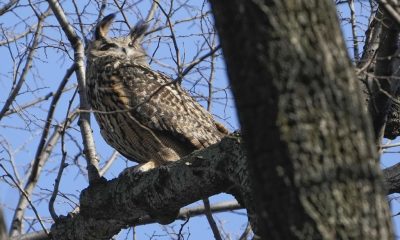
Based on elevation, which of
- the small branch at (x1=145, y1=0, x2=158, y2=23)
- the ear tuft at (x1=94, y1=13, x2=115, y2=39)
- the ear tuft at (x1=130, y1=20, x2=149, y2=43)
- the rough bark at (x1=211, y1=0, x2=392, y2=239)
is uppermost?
the ear tuft at (x1=94, y1=13, x2=115, y2=39)

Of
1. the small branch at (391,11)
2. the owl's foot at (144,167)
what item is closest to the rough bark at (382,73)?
the small branch at (391,11)

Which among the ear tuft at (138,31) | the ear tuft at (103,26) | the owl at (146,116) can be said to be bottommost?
the owl at (146,116)

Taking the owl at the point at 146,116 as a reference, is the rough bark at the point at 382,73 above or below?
below

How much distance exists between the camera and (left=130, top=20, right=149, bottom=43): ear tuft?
621 cm

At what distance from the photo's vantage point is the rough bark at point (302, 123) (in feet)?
7.31

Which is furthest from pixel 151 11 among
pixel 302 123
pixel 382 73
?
pixel 302 123

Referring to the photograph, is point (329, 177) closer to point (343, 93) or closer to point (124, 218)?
point (343, 93)

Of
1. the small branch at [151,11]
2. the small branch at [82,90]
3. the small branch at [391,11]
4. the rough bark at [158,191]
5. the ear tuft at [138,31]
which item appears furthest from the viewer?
the ear tuft at [138,31]

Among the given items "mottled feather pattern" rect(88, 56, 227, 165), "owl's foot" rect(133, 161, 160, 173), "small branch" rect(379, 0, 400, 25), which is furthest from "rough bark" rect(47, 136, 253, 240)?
"small branch" rect(379, 0, 400, 25)

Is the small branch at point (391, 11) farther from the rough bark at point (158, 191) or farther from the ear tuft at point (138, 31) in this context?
the ear tuft at point (138, 31)

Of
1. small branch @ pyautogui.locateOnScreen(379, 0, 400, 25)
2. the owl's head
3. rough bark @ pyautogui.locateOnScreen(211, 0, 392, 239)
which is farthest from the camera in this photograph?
the owl's head

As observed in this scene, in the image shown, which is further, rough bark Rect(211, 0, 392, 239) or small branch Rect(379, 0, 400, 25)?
small branch Rect(379, 0, 400, 25)

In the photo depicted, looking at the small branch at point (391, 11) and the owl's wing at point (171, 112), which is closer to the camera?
the small branch at point (391, 11)

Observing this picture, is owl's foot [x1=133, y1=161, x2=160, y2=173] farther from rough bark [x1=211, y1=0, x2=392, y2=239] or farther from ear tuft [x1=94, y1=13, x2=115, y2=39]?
rough bark [x1=211, y1=0, x2=392, y2=239]
